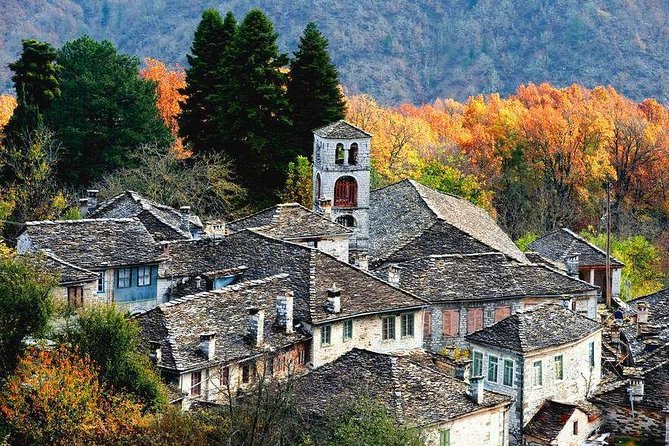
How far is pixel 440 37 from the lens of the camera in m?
161

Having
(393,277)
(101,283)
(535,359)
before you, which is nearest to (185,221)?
(101,283)

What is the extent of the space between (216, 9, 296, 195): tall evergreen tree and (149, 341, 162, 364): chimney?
31.1 meters

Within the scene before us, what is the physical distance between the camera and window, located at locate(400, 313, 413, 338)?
56.6 metres

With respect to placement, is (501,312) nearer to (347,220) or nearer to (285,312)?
(347,220)

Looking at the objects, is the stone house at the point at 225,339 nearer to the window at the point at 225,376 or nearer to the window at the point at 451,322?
the window at the point at 225,376

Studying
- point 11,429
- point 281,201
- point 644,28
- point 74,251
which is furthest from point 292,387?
point 644,28

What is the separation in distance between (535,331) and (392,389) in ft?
30.8

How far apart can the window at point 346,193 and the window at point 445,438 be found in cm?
2507

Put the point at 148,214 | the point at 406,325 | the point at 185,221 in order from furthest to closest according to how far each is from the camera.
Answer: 1. the point at 185,221
2. the point at 148,214
3. the point at 406,325

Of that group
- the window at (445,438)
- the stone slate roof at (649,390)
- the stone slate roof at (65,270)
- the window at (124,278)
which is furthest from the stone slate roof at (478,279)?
the window at (445,438)

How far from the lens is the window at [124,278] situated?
194 ft

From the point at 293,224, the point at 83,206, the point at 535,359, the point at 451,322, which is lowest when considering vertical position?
the point at 535,359

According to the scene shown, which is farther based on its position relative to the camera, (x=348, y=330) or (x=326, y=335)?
(x=348, y=330)

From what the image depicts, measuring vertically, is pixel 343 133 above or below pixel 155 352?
above
